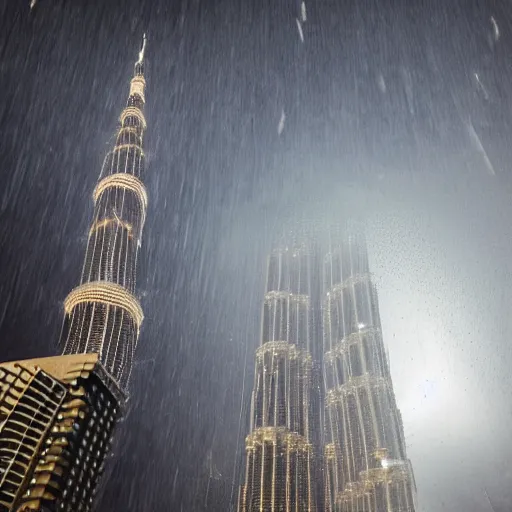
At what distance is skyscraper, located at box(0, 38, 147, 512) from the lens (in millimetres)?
68812

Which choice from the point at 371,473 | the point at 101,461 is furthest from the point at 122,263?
the point at 371,473

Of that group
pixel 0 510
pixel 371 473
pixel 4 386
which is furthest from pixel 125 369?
pixel 371 473

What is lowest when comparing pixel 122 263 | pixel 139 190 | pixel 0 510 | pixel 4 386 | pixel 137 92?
pixel 0 510

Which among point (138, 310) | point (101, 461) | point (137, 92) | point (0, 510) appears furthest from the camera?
point (137, 92)

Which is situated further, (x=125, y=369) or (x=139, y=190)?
(x=139, y=190)

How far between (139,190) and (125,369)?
46.3 metres

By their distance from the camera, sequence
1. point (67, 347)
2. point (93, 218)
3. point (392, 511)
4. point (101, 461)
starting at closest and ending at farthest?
point (101, 461), point (67, 347), point (93, 218), point (392, 511)

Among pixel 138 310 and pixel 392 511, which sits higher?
pixel 138 310

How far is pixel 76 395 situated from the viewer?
7894 centimetres

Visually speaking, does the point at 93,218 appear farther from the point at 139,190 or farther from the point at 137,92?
the point at 137,92

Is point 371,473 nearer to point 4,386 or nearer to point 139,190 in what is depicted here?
point 139,190

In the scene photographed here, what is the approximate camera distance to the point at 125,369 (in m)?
A: 123

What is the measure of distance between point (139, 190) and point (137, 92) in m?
38.9

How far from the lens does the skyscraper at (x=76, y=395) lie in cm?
6881
